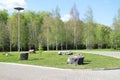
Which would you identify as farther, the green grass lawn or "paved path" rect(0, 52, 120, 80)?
the green grass lawn

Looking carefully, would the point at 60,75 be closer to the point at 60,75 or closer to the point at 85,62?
the point at 60,75

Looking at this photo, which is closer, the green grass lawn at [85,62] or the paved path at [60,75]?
the paved path at [60,75]

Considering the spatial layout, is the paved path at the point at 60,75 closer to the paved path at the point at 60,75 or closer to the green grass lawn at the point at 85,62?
the paved path at the point at 60,75

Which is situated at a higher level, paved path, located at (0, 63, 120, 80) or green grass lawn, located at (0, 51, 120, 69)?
green grass lawn, located at (0, 51, 120, 69)

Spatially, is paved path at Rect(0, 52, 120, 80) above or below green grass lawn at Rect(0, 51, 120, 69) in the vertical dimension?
below

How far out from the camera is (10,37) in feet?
211

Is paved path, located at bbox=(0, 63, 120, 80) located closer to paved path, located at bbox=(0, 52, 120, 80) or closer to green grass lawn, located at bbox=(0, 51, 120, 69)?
paved path, located at bbox=(0, 52, 120, 80)

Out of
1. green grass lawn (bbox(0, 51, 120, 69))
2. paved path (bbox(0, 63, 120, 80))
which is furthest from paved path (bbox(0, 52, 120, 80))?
green grass lawn (bbox(0, 51, 120, 69))

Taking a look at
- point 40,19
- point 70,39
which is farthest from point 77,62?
point 40,19

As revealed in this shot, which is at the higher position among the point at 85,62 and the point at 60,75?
the point at 85,62

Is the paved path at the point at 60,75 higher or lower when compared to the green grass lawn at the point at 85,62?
lower

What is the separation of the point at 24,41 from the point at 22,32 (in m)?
2.30

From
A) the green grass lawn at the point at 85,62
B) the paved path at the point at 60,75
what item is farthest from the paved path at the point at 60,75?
the green grass lawn at the point at 85,62

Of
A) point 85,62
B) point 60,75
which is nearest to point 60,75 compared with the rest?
point 60,75
